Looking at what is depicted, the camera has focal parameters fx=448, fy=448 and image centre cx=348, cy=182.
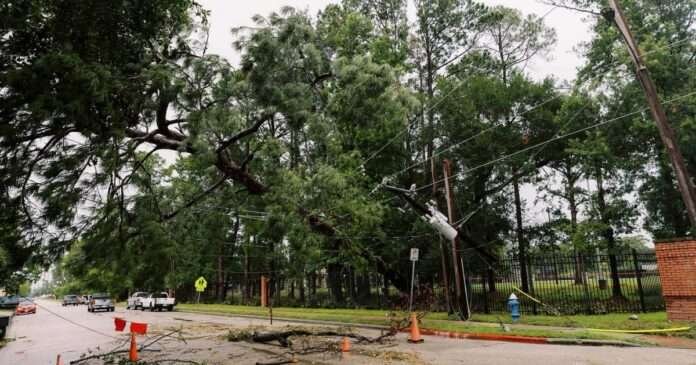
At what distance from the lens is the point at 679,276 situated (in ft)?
40.2

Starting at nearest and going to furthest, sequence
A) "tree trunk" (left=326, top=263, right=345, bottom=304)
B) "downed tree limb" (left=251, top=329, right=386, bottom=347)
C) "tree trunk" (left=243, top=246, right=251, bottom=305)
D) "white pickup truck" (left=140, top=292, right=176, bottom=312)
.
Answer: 1. "downed tree limb" (left=251, top=329, right=386, bottom=347)
2. "tree trunk" (left=326, top=263, right=345, bottom=304)
3. "white pickup truck" (left=140, top=292, right=176, bottom=312)
4. "tree trunk" (left=243, top=246, right=251, bottom=305)

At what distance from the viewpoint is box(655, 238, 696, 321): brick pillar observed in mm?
12008

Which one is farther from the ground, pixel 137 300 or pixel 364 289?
pixel 364 289

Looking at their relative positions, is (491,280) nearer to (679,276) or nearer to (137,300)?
(679,276)

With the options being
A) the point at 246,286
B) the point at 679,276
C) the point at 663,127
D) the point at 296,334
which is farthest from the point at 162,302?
the point at 663,127

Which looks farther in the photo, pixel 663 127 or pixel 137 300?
pixel 137 300

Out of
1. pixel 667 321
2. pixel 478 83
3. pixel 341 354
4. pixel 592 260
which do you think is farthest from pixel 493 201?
pixel 341 354

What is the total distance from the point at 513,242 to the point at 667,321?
15.7m

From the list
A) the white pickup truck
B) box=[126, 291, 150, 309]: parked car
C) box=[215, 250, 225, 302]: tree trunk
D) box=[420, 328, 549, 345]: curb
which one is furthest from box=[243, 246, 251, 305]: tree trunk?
box=[420, 328, 549, 345]: curb

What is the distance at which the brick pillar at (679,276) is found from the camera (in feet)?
39.4

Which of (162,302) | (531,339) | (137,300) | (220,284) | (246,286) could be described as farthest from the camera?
(220,284)

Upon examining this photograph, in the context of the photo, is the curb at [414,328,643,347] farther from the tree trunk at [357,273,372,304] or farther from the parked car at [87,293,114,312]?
the parked car at [87,293,114,312]

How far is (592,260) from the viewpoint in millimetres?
Result: 18141

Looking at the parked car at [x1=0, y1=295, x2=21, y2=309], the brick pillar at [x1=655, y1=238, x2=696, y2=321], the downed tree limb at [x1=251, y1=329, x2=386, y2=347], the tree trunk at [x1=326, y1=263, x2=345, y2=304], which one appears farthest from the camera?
the parked car at [x1=0, y1=295, x2=21, y2=309]
